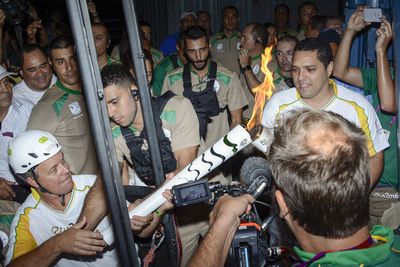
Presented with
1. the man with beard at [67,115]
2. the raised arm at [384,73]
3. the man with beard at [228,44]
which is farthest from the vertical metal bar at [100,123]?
the man with beard at [228,44]

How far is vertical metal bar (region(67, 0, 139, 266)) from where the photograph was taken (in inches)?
47.0

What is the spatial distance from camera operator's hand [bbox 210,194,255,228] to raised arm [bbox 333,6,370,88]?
2.24 m

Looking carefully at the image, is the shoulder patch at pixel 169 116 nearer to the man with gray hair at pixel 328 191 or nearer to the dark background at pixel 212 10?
the man with gray hair at pixel 328 191

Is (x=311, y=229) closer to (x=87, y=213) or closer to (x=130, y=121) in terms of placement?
(x=87, y=213)

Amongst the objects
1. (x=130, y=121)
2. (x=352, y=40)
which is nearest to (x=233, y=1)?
(x=352, y=40)

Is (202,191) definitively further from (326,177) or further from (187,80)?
(187,80)

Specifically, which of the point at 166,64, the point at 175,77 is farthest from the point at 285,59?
the point at 166,64

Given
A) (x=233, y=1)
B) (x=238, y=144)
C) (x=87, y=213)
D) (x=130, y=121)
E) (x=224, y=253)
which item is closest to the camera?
(x=224, y=253)

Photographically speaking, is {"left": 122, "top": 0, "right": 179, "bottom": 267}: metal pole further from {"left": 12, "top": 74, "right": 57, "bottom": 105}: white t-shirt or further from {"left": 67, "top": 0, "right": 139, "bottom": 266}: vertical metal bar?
{"left": 12, "top": 74, "right": 57, "bottom": 105}: white t-shirt

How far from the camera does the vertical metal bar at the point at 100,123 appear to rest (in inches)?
47.0

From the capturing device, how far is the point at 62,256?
237 centimetres

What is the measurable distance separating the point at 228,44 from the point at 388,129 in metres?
3.89

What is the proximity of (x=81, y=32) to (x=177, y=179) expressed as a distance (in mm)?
1122

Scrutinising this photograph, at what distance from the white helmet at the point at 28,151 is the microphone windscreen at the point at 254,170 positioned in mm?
1451
